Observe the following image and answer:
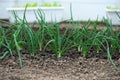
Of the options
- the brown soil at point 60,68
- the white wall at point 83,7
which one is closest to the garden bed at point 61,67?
the brown soil at point 60,68

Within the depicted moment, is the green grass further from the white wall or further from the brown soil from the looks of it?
the white wall

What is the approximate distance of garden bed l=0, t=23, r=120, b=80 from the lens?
286 centimetres

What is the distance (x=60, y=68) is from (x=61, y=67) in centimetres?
3

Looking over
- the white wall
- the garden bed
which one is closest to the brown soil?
the garden bed

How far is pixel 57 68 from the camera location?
10.1ft

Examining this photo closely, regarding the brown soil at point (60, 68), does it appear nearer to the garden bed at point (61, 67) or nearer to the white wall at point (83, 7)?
the garden bed at point (61, 67)

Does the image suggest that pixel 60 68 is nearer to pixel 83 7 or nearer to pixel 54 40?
pixel 54 40

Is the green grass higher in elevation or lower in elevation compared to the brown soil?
higher

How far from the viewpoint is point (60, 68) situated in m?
3.09

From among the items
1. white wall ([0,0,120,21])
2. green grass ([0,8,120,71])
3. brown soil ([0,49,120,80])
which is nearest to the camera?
brown soil ([0,49,120,80])

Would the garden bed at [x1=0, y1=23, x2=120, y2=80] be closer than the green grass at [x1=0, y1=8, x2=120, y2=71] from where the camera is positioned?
Yes

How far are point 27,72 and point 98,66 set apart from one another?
0.57 metres

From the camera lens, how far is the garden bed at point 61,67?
286cm

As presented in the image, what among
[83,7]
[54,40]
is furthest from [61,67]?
[83,7]
